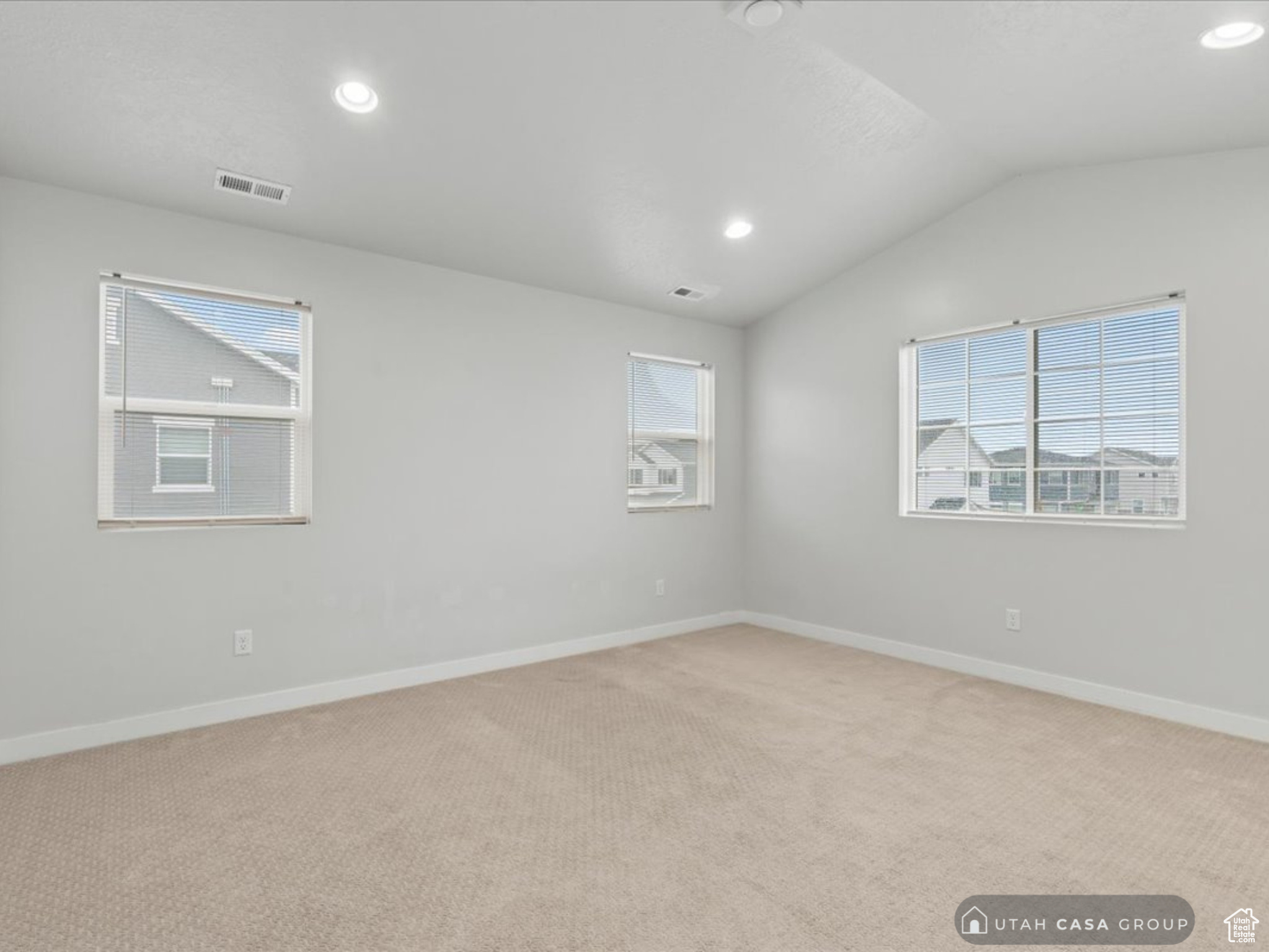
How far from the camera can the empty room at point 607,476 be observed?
2.13 meters

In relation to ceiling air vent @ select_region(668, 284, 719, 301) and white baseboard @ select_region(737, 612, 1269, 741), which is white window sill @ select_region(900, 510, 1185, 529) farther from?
ceiling air vent @ select_region(668, 284, 719, 301)

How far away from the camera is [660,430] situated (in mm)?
5211

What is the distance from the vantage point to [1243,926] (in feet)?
5.93

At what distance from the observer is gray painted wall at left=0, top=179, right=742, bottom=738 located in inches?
116

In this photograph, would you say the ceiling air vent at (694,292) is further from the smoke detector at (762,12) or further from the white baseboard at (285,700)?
the white baseboard at (285,700)

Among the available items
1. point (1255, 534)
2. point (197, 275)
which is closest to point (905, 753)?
point (1255, 534)

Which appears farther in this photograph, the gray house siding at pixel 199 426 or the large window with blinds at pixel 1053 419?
the large window with blinds at pixel 1053 419

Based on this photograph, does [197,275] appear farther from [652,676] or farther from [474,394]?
[652,676]

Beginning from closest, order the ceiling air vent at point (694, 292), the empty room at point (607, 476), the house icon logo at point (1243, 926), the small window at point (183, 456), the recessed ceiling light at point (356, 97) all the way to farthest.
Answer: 1. the house icon logo at point (1243, 926)
2. the empty room at point (607, 476)
3. the recessed ceiling light at point (356, 97)
4. the small window at point (183, 456)
5. the ceiling air vent at point (694, 292)

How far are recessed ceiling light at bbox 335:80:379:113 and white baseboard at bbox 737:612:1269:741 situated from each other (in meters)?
4.25

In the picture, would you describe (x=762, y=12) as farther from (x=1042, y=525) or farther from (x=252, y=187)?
(x=1042, y=525)

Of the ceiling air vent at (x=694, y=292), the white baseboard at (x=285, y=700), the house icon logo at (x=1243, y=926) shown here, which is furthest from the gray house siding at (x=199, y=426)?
the house icon logo at (x=1243, y=926)

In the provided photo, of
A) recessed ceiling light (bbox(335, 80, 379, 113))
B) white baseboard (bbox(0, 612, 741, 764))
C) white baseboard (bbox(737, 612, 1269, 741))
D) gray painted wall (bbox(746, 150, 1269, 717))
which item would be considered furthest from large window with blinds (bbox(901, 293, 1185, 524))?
recessed ceiling light (bbox(335, 80, 379, 113))

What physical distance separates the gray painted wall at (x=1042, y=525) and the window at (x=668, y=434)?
435mm
